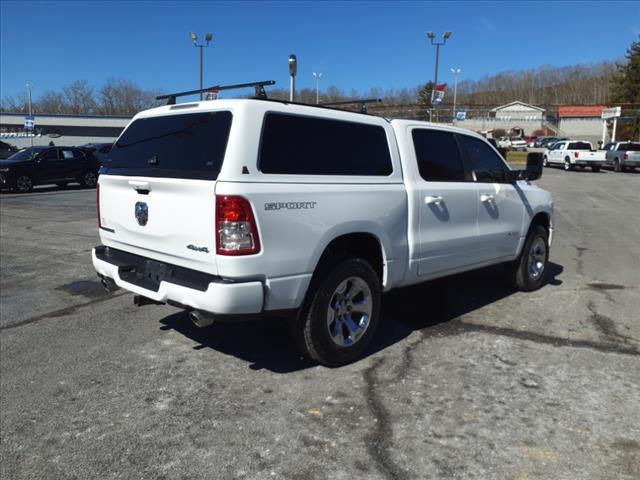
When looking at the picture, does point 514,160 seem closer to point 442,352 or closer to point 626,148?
point 626,148

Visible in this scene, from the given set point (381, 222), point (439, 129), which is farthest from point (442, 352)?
point (439, 129)

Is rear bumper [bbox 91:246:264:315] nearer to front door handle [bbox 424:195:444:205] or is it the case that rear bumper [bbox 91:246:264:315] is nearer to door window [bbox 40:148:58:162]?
front door handle [bbox 424:195:444:205]

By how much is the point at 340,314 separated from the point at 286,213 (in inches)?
41.0

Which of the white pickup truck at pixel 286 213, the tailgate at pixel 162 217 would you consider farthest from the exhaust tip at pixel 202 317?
the tailgate at pixel 162 217

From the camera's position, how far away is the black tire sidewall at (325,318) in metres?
3.87

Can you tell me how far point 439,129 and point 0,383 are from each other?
4193 mm

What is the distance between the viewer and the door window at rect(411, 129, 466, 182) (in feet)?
15.5

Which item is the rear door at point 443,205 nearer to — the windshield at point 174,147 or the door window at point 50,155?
the windshield at point 174,147

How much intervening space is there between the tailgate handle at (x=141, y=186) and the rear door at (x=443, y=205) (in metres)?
2.21

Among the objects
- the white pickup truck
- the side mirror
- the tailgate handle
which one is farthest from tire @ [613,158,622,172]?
the tailgate handle

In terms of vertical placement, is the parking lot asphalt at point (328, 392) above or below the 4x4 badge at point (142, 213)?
below

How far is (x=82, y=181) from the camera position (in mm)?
20797

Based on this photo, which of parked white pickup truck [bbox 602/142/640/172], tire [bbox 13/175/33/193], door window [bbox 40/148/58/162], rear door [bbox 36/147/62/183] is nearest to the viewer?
tire [bbox 13/175/33/193]

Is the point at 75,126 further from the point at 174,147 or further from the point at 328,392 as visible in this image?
the point at 328,392
